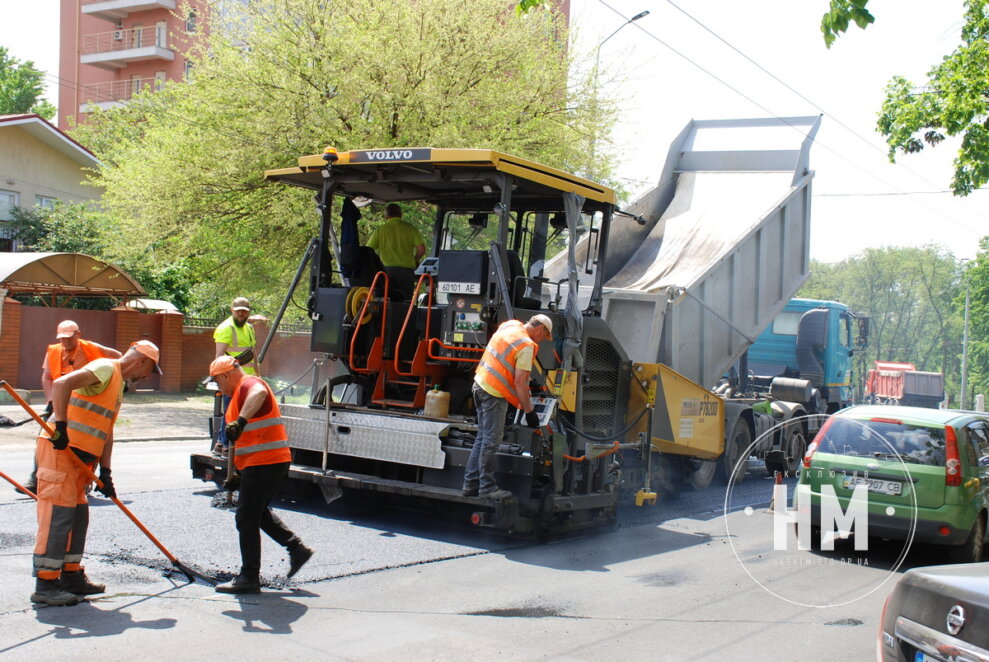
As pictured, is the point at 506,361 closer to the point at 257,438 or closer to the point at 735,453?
the point at 257,438

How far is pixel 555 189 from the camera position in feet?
27.0

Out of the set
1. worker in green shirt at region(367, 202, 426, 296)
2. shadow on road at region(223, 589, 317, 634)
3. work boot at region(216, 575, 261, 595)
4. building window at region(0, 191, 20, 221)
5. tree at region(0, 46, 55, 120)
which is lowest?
shadow on road at region(223, 589, 317, 634)

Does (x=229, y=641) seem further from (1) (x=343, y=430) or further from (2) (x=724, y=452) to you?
(2) (x=724, y=452)

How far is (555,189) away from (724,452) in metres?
4.92

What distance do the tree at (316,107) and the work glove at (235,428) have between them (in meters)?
10.6

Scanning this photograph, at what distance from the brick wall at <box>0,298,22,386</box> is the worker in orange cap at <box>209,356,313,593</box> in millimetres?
13400

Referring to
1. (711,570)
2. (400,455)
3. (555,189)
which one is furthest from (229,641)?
(555,189)

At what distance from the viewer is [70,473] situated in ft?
17.9

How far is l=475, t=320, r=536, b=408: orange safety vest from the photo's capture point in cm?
729

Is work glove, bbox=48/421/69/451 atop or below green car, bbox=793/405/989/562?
atop

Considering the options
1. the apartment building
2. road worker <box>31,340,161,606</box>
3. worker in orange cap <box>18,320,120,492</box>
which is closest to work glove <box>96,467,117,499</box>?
road worker <box>31,340,161,606</box>

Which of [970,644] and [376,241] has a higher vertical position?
[376,241]

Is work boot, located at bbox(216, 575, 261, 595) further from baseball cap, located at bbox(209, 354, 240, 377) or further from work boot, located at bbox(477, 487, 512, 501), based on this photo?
work boot, located at bbox(477, 487, 512, 501)

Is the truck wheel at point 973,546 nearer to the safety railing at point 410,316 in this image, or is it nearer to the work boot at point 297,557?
the safety railing at point 410,316
